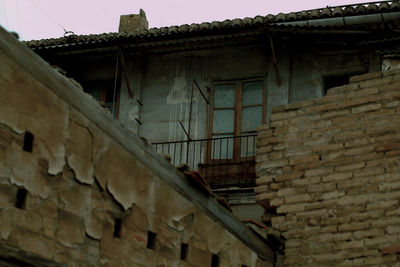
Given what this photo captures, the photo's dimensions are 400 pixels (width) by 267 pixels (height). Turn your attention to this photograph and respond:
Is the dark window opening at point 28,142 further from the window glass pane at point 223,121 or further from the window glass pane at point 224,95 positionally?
the window glass pane at point 224,95

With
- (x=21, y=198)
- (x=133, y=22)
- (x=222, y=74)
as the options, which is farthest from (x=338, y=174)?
(x=133, y=22)

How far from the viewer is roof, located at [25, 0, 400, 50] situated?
13430 millimetres

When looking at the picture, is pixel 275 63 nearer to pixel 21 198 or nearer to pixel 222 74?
pixel 222 74

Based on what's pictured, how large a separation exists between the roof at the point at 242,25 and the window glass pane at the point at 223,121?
1298 millimetres

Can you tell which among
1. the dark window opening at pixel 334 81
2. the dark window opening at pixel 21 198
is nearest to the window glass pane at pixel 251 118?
the dark window opening at pixel 334 81

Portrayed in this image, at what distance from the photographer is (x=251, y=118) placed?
46.9ft

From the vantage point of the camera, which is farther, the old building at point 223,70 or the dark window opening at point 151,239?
the old building at point 223,70

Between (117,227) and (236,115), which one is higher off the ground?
(236,115)

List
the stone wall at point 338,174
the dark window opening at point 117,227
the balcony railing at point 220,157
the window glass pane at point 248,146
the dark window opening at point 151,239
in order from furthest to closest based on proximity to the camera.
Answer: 1. the window glass pane at point 248,146
2. the balcony railing at point 220,157
3. the stone wall at point 338,174
4. the dark window opening at point 151,239
5. the dark window opening at point 117,227

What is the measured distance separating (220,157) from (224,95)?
112cm

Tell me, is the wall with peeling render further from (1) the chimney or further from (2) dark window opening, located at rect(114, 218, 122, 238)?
(2) dark window opening, located at rect(114, 218, 122, 238)

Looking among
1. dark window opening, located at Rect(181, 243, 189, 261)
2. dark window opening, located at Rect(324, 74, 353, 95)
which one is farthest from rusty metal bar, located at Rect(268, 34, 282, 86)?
dark window opening, located at Rect(181, 243, 189, 261)

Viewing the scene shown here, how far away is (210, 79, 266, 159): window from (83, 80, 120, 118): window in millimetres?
1710

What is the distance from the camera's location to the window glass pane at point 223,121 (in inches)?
566
